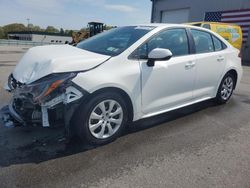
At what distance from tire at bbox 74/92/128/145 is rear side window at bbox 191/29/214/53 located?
1.86 meters

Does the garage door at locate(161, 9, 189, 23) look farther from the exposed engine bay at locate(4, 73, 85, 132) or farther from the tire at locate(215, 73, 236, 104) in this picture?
the exposed engine bay at locate(4, 73, 85, 132)

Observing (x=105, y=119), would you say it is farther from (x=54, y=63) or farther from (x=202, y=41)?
(x=202, y=41)

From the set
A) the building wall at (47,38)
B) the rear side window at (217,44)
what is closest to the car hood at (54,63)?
the rear side window at (217,44)

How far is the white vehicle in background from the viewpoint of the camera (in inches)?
112

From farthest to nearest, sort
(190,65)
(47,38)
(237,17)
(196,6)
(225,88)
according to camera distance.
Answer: (47,38) < (196,6) < (237,17) < (225,88) < (190,65)

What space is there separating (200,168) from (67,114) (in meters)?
1.63

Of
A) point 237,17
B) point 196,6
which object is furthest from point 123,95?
point 196,6

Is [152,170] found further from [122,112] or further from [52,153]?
[52,153]

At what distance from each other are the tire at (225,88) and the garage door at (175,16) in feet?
57.6

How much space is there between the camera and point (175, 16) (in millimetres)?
22172

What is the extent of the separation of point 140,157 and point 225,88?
2902mm

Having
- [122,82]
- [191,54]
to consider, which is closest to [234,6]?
[191,54]

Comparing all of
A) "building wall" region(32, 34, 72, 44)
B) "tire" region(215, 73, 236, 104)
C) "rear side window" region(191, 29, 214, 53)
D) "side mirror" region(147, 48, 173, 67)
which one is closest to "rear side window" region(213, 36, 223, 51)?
"rear side window" region(191, 29, 214, 53)

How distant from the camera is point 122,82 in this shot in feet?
10.3
